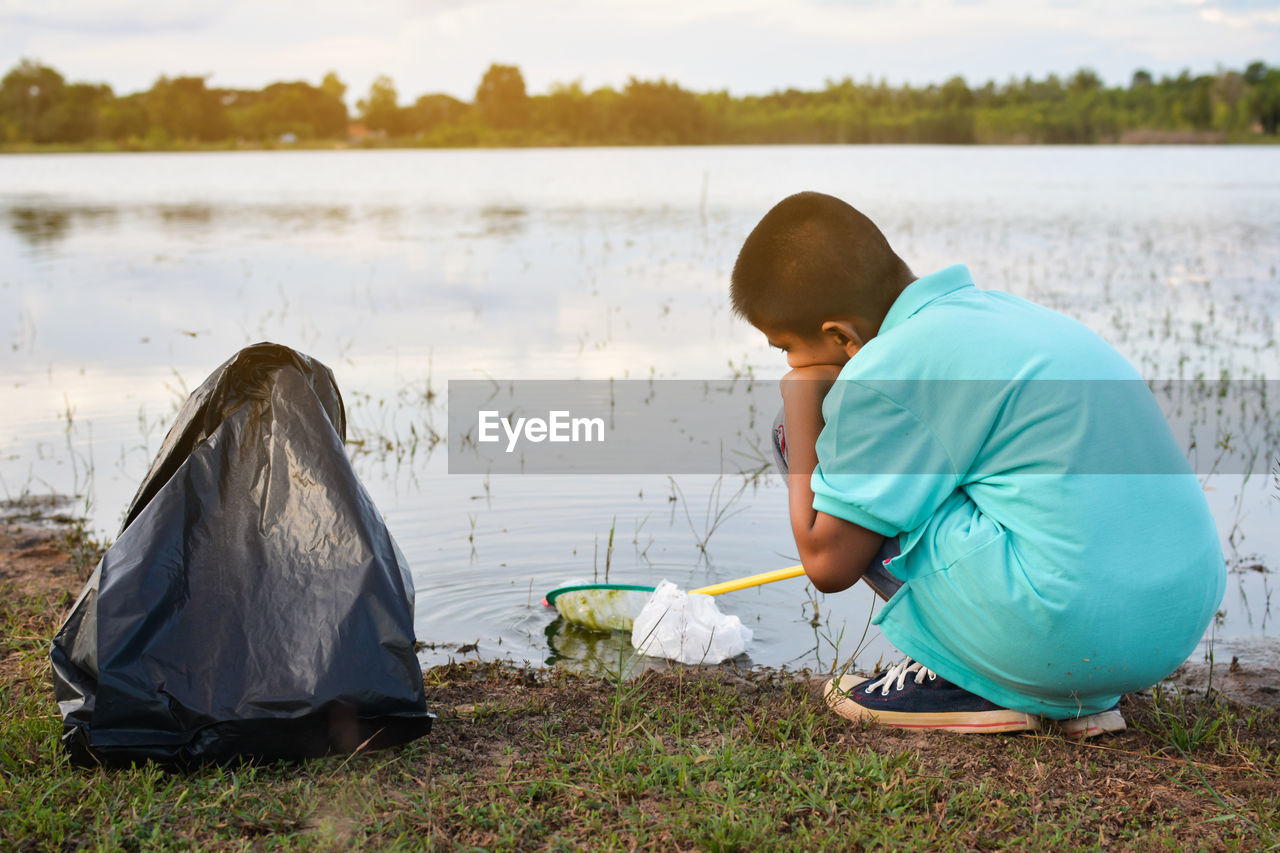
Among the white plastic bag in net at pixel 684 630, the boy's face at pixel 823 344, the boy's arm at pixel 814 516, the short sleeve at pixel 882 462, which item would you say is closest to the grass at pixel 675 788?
the boy's arm at pixel 814 516

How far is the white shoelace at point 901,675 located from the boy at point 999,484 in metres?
0.18

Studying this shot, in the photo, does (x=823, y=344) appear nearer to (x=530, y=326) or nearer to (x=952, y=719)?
(x=952, y=719)

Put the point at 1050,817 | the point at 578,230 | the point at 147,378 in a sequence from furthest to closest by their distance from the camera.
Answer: the point at 578,230, the point at 147,378, the point at 1050,817

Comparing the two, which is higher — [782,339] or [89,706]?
[782,339]

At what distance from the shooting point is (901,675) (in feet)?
9.16

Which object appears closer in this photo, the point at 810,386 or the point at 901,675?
the point at 810,386

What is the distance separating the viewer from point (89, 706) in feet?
7.66

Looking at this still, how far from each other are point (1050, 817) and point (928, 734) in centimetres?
45

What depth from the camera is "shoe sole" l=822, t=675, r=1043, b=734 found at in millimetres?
2635

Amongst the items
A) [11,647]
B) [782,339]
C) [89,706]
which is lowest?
[11,647]

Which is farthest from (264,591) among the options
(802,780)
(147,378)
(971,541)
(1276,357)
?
(1276,357)

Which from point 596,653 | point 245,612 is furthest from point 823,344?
point 596,653

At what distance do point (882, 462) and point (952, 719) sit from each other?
A: 736mm

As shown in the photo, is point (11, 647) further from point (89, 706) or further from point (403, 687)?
point (403, 687)
